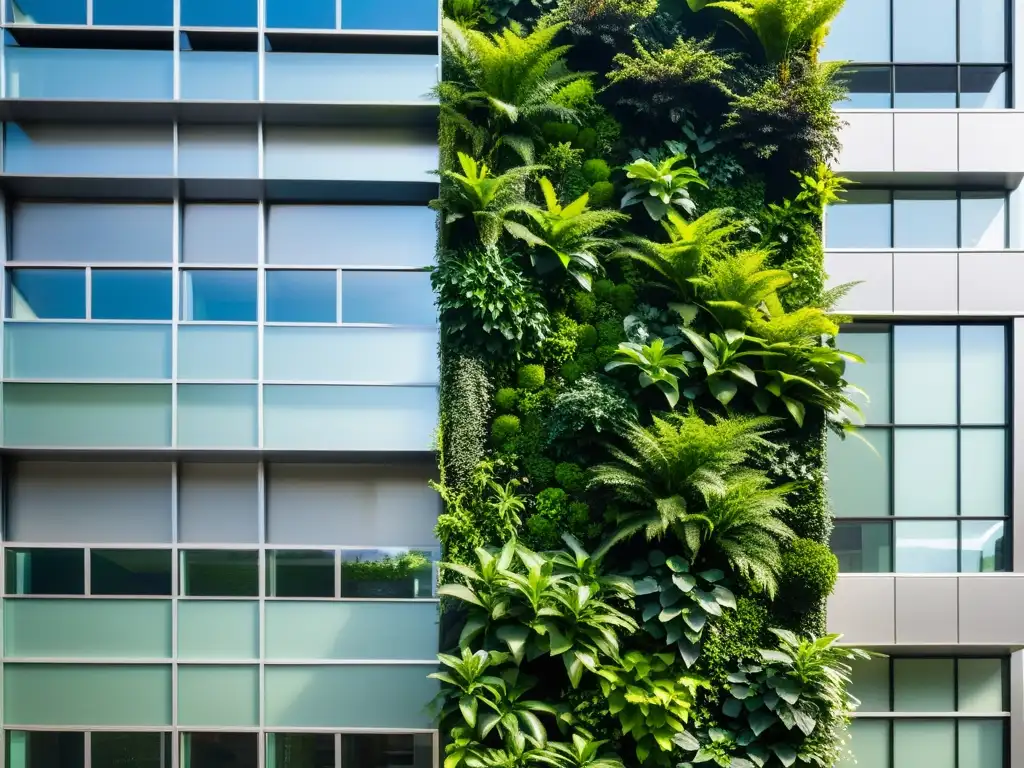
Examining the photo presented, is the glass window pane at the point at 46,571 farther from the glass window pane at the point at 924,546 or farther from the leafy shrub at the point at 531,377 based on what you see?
the glass window pane at the point at 924,546

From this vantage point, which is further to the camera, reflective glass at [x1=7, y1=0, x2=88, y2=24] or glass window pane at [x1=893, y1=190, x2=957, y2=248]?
glass window pane at [x1=893, y1=190, x2=957, y2=248]

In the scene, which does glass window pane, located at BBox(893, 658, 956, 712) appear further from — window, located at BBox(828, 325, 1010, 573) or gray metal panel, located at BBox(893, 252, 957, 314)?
gray metal panel, located at BBox(893, 252, 957, 314)

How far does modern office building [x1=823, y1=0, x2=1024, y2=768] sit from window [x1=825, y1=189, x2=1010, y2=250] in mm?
21

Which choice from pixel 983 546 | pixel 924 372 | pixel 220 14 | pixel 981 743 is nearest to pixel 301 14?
pixel 220 14

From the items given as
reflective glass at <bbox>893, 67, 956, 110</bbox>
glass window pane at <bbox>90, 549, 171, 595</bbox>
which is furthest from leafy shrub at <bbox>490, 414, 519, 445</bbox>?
reflective glass at <bbox>893, 67, 956, 110</bbox>

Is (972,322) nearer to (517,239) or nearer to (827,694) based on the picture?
(827,694)

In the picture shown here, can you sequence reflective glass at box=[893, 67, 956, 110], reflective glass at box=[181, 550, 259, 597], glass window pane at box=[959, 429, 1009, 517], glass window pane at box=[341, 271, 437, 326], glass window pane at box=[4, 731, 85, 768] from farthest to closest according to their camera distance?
reflective glass at box=[893, 67, 956, 110], glass window pane at box=[959, 429, 1009, 517], glass window pane at box=[341, 271, 437, 326], reflective glass at box=[181, 550, 259, 597], glass window pane at box=[4, 731, 85, 768]

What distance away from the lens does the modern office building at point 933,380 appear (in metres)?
10.5

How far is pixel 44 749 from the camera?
33.9 feet

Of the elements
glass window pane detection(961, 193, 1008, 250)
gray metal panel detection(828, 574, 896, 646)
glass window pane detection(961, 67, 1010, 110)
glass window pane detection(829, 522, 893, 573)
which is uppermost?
glass window pane detection(961, 67, 1010, 110)

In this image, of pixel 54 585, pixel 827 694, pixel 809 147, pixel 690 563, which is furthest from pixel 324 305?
pixel 827 694

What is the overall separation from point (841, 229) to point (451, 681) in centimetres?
834

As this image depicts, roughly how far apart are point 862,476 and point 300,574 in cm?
806

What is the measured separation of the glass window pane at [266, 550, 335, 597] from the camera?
34.1 feet
